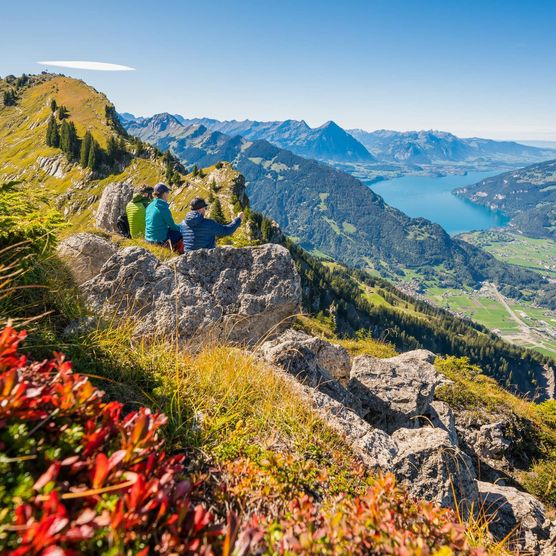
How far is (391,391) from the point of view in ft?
27.6

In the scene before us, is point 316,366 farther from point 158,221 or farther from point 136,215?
point 136,215

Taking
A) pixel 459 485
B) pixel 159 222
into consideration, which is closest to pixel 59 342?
pixel 459 485

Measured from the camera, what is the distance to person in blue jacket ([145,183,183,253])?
11.5 metres

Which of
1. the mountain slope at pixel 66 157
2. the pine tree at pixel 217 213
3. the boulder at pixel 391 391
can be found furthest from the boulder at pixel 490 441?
the mountain slope at pixel 66 157

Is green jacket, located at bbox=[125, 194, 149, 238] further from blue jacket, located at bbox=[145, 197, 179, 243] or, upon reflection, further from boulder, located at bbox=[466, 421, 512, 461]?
boulder, located at bbox=[466, 421, 512, 461]

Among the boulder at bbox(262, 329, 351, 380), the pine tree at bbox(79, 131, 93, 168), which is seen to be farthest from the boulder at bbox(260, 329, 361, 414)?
the pine tree at bbox(79, 131, 93, 168)

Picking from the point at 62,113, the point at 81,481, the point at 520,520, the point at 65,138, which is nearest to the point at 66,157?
the point at 65,138

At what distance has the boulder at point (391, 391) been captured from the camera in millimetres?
7980

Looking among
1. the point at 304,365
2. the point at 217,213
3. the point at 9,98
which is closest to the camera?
the point at 304,365

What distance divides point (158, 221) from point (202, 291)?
Result: 5309 millimetres

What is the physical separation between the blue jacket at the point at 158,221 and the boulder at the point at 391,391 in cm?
772

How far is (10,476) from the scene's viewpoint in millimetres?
1920

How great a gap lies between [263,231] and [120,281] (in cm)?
8302

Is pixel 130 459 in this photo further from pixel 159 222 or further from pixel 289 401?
pixel 159 222
